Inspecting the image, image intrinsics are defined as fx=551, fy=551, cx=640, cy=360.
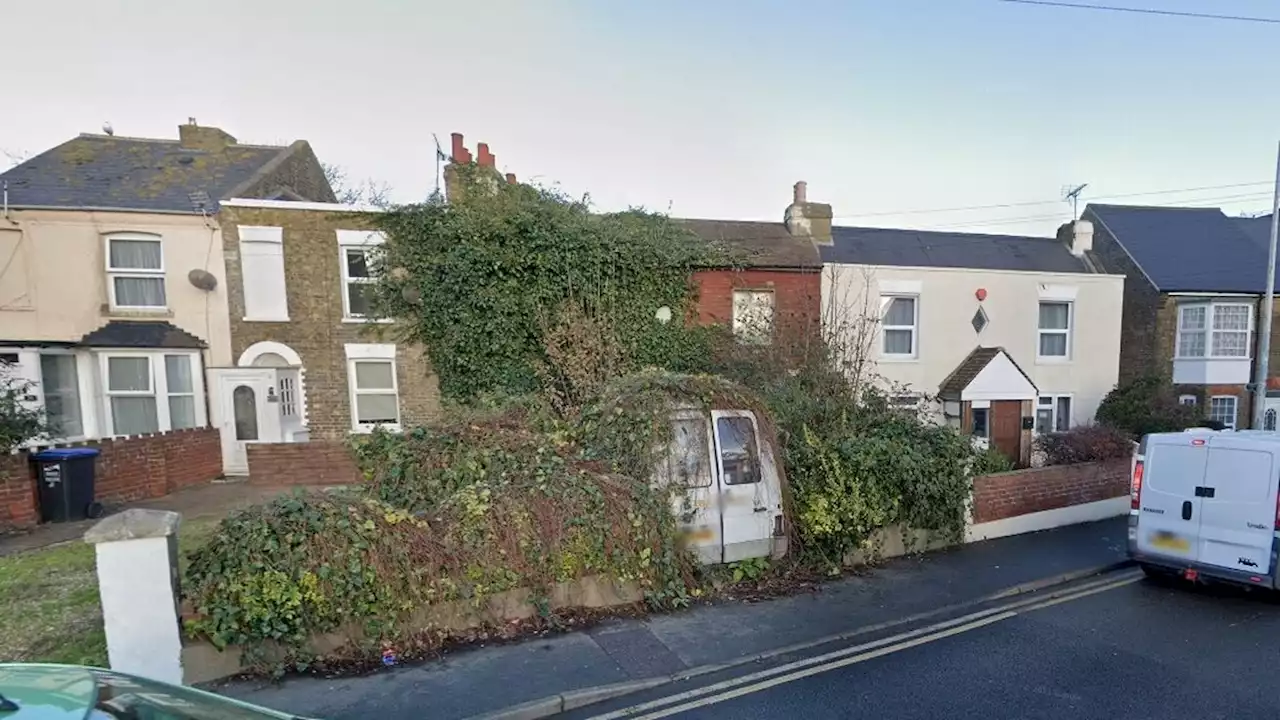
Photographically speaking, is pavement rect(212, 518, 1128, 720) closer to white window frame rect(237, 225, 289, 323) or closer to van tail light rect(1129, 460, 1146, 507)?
van tail light rect(1129, 460, 1146, 507)

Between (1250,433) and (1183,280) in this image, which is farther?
(1183,280)

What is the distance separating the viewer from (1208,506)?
559cm

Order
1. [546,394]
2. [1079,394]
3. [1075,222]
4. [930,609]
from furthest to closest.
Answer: [1075,222] → [1079,394] → [546,394] → [930,609]

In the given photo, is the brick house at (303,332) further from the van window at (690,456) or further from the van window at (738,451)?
the van window at (738,451)

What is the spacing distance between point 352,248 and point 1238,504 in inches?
566

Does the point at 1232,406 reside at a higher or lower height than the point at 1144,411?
lower

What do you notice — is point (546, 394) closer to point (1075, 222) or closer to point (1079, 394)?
point (1079, 394)

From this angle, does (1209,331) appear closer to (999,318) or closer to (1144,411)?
(1144,411)

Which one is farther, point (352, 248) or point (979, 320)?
point (979, 320)

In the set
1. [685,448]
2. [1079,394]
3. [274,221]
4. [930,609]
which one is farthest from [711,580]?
[1079,394]

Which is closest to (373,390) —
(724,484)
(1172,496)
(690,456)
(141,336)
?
(141,336)

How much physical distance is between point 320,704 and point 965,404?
14.1 metres

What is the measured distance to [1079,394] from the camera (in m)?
15.2

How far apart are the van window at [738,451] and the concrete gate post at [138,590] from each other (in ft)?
15.0
